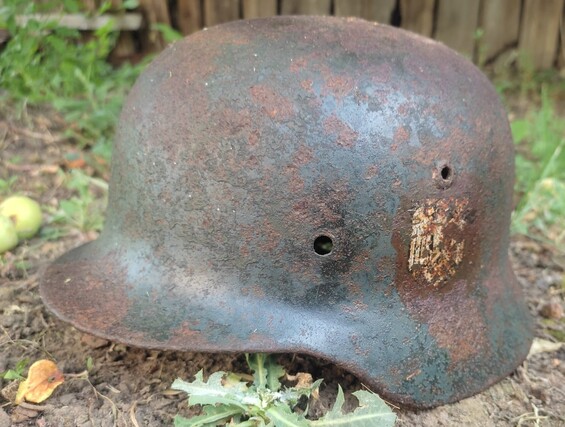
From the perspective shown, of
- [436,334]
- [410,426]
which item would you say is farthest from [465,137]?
[410,426]

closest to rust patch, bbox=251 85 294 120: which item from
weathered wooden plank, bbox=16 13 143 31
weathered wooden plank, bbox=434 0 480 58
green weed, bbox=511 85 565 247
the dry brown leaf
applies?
the dry brown leaf

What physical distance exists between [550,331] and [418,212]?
3.39 ft

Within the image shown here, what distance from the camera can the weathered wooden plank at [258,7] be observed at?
15.2 feet

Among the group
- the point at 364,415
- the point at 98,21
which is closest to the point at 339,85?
the point at 364,415

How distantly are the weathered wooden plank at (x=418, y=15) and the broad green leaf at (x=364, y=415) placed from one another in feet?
12.3

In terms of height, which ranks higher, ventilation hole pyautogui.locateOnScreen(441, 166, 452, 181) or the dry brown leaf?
ventilation hole pyautogui.locateOnScreen(441, 166, 452, 181)

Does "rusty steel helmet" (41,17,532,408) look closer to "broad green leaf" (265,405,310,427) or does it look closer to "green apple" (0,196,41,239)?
"broad green leaf" (265,405,310,427)

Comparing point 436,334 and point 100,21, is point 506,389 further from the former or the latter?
point 100,21

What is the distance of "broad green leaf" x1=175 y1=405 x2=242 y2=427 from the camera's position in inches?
66.4

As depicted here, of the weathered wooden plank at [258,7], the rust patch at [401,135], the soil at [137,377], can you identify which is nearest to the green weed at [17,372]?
the soil at [137,377]

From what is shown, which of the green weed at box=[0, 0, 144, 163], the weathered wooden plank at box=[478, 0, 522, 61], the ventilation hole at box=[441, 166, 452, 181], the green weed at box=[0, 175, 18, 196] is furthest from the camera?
the weathered wooden plank at box=[478, 0, 522, 61]

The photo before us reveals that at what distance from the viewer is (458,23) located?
4.90m

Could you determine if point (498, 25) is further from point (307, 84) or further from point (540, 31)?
point (307, 84)

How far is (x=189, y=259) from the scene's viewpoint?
1.78 meters
